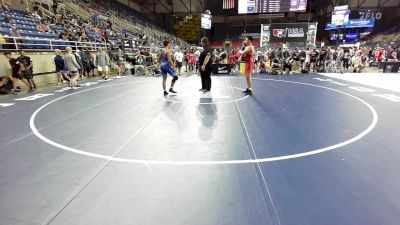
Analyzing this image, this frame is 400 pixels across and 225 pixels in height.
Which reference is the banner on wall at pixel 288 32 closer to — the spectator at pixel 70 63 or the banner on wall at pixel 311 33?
the banner on wall at pixel 311 33

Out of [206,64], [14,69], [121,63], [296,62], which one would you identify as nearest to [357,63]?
[296,62]

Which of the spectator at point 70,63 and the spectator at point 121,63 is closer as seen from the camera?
the spectator at point 70,63

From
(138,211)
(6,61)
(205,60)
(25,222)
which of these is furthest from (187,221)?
(6,61)

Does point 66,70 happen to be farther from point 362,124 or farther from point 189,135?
point 362,124

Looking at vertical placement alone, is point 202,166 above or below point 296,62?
below

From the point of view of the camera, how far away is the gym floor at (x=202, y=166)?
8.00 ft

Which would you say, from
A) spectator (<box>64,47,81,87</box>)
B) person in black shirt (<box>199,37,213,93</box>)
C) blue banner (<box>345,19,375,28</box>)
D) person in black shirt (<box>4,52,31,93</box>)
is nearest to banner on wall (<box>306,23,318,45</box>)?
person in black shirt (<box>199,37,213,93</box>)

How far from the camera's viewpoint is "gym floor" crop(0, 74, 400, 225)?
2.44m

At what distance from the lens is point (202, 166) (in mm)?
3396

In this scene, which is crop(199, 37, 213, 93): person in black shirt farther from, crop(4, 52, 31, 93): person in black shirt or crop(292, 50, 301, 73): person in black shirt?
crop(292, 50, 301, 73): person in black shirt

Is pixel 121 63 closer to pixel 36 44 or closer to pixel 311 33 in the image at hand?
pixel 36 44

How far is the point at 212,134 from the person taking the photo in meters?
4.65

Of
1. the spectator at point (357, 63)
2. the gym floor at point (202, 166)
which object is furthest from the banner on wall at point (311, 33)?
the gym floor at point (202, 166)

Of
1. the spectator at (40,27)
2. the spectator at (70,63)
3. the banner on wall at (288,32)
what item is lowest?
the spectator at (70,63)
